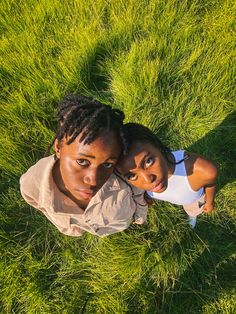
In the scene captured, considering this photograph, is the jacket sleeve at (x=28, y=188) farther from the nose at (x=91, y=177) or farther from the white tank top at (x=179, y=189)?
the white tank top at (x=179, y=189)

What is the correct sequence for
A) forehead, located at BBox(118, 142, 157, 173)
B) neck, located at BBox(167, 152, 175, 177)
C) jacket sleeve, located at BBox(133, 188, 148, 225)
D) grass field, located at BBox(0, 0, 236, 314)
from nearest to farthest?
forehead, located at BBox(118, 142, 157, 173) → neck, located at BBox(167, 152, 175, 177) → jacket sleeve, located at BBox(133, 188, 148, 225) → grass field, located at BBox(0, 0, 236, 314)

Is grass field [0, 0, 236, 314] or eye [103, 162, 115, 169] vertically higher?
eye [103, 162, 115, 169]

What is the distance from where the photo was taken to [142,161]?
140cm

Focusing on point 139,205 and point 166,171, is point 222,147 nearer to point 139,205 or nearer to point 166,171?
point 139,205

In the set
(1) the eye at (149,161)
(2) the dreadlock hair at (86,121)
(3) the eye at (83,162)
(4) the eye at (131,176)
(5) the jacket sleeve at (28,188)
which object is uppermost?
(2) the dreadlock hair at (86,121)

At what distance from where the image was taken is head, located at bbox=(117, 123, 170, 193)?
139cm

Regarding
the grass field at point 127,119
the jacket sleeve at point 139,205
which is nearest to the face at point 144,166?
the jacket sleeve at point 139,205

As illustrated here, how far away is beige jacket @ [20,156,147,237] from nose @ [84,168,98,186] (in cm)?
18

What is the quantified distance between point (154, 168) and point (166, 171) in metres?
0.09

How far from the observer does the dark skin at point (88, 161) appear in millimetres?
1277

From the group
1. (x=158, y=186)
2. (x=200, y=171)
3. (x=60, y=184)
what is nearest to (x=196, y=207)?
(x=200, y=171)

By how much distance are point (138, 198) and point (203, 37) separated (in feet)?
3.77

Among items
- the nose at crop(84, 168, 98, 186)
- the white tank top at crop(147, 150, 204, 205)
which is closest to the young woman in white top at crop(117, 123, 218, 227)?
the white tank top at crop(147, 150, 204, 205)

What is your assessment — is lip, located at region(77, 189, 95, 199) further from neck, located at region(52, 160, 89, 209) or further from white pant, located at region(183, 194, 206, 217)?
white pant, located at region(183, 194, 206, 217)
